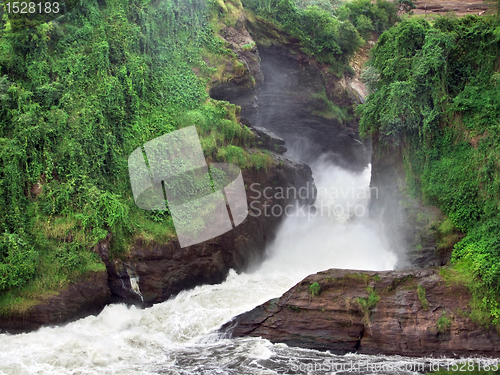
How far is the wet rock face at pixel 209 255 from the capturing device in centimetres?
1667

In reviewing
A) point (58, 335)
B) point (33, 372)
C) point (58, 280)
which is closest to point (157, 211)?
point (58, 280)

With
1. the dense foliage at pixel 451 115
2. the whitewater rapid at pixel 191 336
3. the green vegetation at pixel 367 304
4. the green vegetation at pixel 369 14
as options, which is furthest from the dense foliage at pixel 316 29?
the green vegetation at pixel 367 304

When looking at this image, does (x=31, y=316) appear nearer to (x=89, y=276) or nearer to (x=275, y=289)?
(x=89, y=276)

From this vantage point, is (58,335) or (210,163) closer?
(58,335)

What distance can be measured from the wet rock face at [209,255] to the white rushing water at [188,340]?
Result: 413mm

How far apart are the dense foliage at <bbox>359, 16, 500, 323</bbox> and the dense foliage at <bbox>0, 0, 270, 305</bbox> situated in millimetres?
5626

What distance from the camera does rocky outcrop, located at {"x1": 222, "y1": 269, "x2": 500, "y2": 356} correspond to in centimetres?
1417

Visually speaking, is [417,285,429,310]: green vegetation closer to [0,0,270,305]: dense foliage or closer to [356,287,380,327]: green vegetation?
[356,287,380,327]: green vegetation

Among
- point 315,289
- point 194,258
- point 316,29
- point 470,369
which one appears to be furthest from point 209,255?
point 316,29

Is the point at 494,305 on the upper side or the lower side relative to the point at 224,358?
upper

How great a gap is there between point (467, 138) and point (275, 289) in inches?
323

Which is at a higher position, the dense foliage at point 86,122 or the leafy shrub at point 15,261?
the dense foliage at point 86,122

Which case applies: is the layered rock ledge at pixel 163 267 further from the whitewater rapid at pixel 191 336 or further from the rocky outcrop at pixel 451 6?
the rocky outcrop at pixel 451 6

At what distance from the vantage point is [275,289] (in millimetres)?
17953
